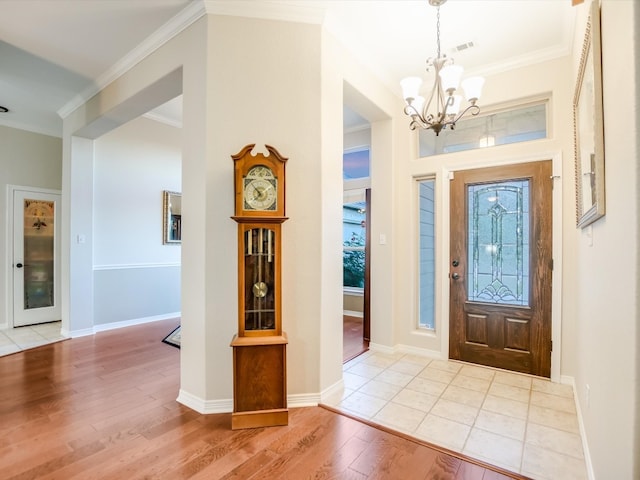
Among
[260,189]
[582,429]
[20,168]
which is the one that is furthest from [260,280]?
[20,168]

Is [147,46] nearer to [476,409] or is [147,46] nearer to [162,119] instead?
[162,119]

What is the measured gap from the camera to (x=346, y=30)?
2.68 meters

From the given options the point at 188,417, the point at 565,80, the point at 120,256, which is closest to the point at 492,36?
the point at 565,80

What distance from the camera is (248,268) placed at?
223cm

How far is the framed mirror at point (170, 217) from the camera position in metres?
5.09

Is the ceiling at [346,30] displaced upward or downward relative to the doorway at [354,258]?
upward

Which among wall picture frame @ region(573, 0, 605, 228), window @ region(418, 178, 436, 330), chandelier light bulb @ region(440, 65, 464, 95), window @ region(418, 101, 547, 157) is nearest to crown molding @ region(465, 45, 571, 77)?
window @ region(418, 101, 547, 157)

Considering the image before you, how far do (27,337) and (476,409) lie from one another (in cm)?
524

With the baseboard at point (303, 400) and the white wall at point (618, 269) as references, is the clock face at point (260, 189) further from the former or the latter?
the white wall at point (618, 269)

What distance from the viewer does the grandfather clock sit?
2.12 meters

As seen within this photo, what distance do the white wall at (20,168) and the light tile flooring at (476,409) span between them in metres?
5.00

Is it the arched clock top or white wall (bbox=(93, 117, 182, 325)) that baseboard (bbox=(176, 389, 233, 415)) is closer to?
the arched clock top

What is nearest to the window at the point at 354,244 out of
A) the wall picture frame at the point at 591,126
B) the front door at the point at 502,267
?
the front door at the point at 502,267

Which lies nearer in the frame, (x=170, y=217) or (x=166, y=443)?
(x=166, y=443)
